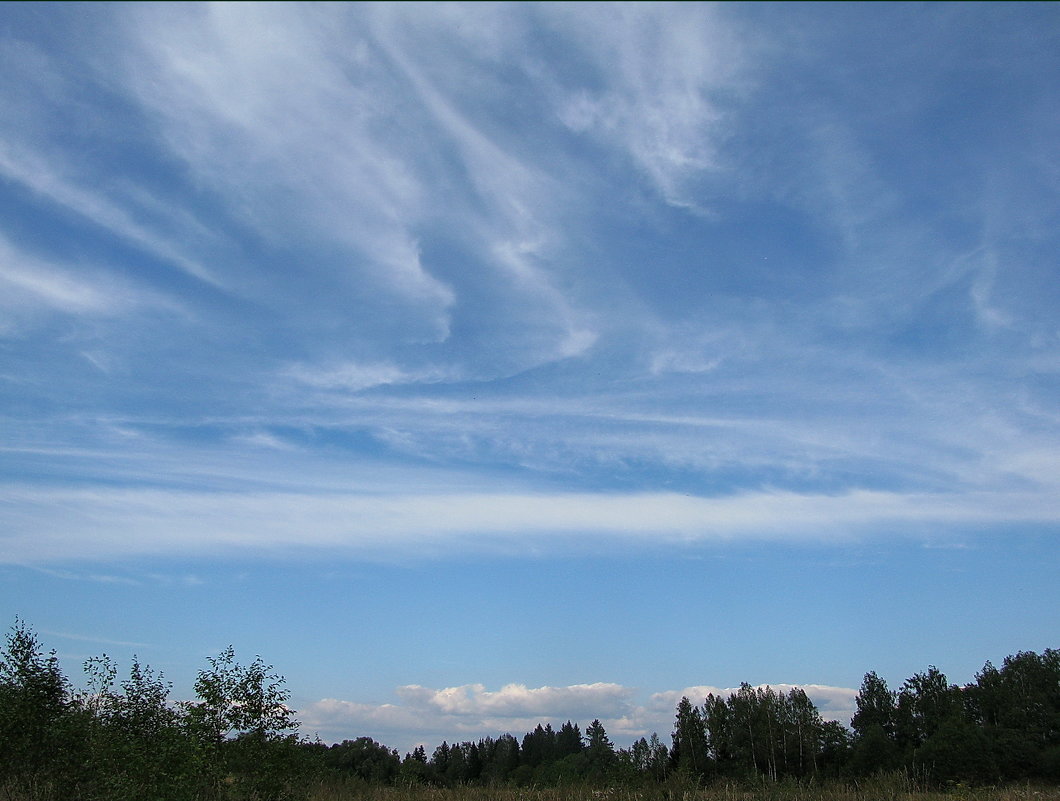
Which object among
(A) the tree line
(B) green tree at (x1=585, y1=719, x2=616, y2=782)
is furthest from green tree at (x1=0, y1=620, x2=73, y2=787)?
(B) green tree at (x1=585, y1=719, x2=616, y2=782)

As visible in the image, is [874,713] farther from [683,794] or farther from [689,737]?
[683,794]

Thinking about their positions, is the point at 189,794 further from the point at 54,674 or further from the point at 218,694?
the point at 54,674

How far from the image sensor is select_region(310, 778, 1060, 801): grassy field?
27141 mm

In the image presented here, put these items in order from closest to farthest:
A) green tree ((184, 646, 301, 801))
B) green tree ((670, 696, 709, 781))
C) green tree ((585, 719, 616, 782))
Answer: green tree ((184, 646, 301, 801)), green tree ((585, 719, 616, 782)), green tree ((670, 696, 709, 781))

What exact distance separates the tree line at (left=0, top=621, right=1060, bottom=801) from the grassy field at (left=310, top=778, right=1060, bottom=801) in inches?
37.5

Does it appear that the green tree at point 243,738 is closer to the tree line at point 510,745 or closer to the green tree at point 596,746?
the tree line at point 510,745

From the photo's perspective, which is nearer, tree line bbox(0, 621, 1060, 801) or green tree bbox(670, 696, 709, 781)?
tree line bbox(0, 621, 1060, 801)

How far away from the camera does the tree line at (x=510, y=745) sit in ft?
67.0

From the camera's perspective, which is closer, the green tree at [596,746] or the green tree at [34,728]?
the green tree at [34,728]

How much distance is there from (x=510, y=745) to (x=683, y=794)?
290 feet

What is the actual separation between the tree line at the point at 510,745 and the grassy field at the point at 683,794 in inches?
37.5

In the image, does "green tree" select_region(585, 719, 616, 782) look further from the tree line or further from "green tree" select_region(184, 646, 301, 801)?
"green tree" select_region(184, 646, 301, 801)

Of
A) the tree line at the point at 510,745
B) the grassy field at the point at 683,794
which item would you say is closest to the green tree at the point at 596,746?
the tree line at the point at 510,745

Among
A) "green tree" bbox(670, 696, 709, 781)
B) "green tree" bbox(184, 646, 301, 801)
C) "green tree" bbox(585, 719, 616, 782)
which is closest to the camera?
"green tree" bbox(184, 646, 301, 801)
